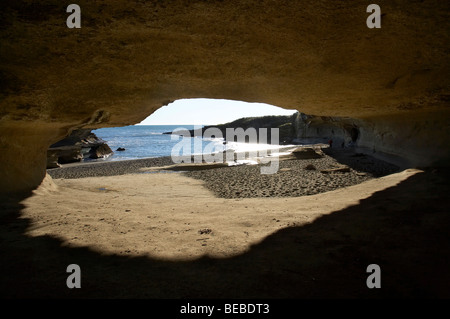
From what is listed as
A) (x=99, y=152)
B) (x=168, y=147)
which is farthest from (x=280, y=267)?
(x=168, y=147)

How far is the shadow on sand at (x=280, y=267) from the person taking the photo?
90.4 inches

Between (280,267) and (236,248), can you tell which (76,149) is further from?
(280,267)

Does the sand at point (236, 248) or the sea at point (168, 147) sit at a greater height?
the sea at point (168, 147)

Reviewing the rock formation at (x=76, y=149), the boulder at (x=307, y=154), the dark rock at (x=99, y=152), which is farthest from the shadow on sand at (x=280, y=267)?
the dark rock at (x=99, y=152)

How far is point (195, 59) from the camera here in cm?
413

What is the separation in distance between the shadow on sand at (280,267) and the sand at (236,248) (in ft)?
0.04

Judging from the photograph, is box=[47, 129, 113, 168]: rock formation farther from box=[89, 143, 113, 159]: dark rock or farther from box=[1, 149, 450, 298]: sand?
box=[1, 149, 450, 298]: sand

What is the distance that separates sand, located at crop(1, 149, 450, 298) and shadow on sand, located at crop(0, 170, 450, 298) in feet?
0.04

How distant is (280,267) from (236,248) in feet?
2.47

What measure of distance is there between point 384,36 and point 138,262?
454 centimetres

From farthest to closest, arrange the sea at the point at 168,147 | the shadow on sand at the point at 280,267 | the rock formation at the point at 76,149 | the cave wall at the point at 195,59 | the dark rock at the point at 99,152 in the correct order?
the sea at the point at 168,147, the dark rock at the point at 99,152, the rock formation at the point at 76,149, the cave wall at the point at 195,59, the shadow on sand at the point at 280,267

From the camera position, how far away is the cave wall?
2.87 m

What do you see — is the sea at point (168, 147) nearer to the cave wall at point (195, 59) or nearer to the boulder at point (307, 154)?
the boulder at point (307, 154)

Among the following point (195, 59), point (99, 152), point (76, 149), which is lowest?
point (99, 152)
